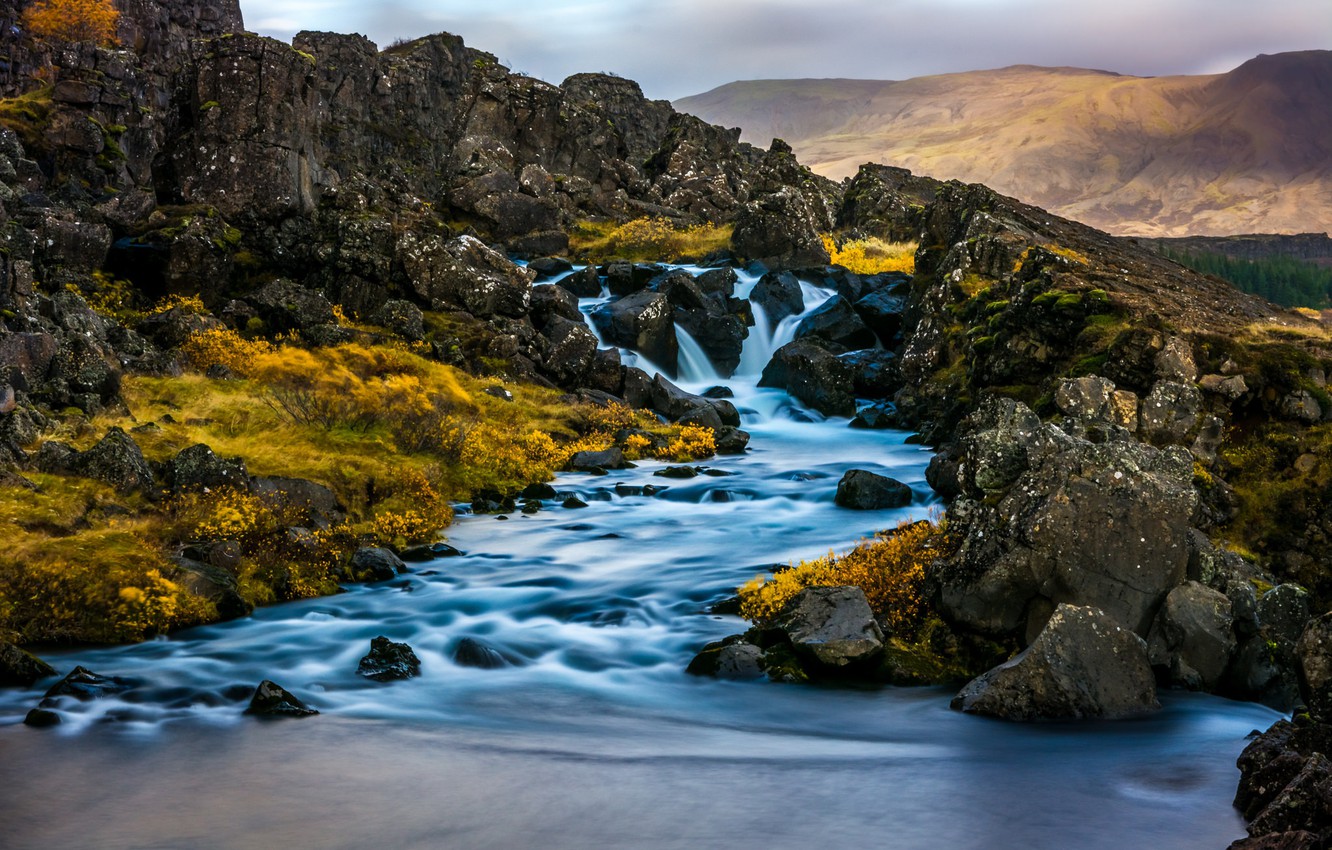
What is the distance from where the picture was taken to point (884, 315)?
1681 inches

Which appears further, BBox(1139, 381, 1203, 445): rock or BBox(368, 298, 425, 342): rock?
BBox(368, 298, 425, 342): rock

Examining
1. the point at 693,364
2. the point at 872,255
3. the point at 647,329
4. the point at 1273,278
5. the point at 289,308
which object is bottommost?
the point at 693,364

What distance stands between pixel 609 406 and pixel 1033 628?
19670mm

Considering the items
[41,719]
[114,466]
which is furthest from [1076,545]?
[114,466]

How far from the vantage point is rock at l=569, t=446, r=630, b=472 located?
27469mm

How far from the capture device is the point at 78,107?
36.9 meters

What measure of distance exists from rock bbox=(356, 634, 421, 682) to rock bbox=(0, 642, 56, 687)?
12.2ft

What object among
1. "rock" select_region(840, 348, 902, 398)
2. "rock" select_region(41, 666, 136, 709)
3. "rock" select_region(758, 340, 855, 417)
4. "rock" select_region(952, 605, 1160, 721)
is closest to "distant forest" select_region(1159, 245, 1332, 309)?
"rock" select_region(840, 348, 902, 398)

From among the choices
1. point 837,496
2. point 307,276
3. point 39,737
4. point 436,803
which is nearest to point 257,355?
point 307,276

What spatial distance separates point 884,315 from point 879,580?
28.6m

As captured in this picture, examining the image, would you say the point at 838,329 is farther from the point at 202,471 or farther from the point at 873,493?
the point at 202,471

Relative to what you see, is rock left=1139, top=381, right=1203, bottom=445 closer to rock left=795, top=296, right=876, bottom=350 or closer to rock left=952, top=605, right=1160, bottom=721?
rock left=952, top=605, right=1160, bottom=721

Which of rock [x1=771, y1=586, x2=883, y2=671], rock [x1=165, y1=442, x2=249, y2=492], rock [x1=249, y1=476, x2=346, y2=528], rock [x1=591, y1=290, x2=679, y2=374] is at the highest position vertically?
rock [x1=591, y1=290, x2=679, y2=374]

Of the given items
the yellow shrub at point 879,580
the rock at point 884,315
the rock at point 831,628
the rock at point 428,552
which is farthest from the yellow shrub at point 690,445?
the rock at point 831,628
